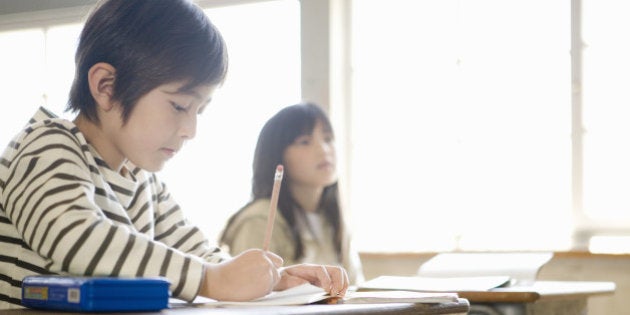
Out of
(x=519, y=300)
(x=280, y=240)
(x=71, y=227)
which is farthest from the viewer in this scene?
(x=280, y=240)

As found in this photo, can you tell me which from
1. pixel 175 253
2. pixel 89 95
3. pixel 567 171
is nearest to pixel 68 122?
pixel 89 95

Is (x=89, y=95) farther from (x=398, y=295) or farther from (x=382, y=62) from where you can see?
(x=382, y=62)

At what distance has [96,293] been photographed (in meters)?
0.96

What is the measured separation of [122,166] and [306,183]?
173 cm

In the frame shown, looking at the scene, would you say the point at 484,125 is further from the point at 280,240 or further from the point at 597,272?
the point at 280,240

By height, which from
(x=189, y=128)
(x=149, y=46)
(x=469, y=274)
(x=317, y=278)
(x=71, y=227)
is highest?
(x=149, y=46)

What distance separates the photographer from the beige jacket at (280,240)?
277 cm

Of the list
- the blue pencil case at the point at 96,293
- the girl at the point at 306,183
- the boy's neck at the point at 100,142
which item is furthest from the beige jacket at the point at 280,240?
the blue pencil case at the point at 96,293

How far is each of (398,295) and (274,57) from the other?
3.39 m

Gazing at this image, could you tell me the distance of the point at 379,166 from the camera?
434cm

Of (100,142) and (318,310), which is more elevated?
(100,142)

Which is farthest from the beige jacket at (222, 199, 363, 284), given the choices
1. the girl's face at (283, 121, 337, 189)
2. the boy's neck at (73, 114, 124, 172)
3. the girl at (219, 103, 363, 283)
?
the boy's neck at (73, 114, 124, 172)

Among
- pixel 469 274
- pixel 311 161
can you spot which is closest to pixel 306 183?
pixel 311 161

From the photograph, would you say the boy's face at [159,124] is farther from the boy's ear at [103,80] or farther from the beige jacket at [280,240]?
the beige jacket at [280,240]
